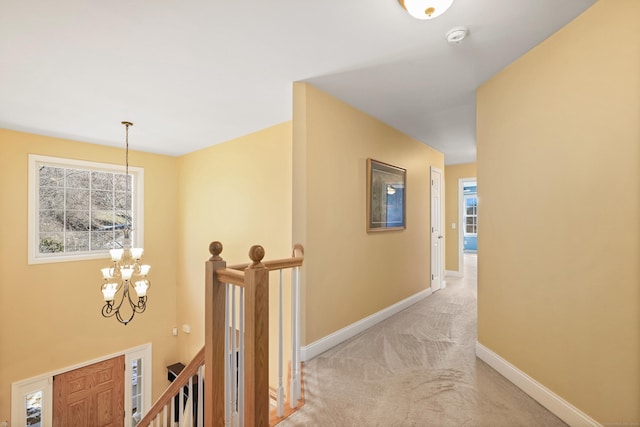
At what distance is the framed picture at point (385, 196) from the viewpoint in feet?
9.96

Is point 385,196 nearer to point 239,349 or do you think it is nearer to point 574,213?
point 574,213

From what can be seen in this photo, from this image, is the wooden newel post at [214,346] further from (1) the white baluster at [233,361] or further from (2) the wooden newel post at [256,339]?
(2) the wooden newel post at [256,339]

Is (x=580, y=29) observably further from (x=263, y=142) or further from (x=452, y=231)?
(x=452, y=231)

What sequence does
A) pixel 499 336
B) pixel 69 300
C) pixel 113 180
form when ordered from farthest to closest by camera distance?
pixel 113 180 < pixel 69 300 < pixel 499 336

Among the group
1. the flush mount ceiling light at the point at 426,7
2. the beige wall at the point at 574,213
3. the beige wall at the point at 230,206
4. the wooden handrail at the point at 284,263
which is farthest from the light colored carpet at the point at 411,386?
the flush mount ceiling light at the point at 426,7

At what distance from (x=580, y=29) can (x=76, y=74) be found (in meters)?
3.39

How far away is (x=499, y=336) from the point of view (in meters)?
2.14

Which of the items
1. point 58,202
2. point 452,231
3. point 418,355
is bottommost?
point 418,355

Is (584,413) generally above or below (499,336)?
below

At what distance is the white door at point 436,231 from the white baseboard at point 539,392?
2.29 meters

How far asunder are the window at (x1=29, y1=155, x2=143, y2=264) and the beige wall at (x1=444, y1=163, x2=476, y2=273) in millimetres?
5917

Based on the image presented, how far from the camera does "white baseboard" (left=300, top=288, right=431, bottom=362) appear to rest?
2.35 m

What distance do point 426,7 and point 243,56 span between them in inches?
47.7

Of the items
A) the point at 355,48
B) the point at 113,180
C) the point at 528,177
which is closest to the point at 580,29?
the point at 528,177
